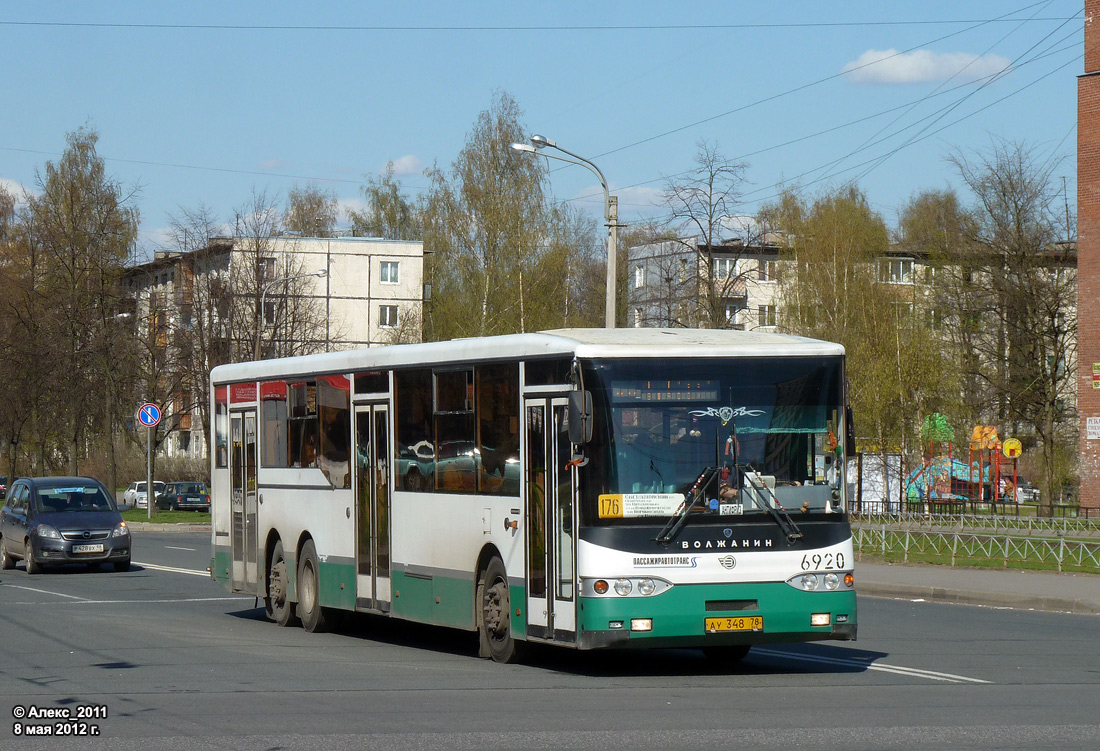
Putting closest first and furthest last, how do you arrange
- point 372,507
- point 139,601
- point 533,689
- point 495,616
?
point 533,689 → point 495,616 → point 372,507 → point 139,601

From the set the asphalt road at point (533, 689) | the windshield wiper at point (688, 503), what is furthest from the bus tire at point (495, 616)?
the windshield wiper at point (688, 503)

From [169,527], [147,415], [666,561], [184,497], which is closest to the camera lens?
[666,561]

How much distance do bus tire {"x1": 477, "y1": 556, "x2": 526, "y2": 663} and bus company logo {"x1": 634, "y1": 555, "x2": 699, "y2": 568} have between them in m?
1.56

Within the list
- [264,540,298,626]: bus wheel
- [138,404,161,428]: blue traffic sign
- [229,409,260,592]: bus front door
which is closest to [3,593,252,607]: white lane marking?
[229,409,260,592]: bus front door

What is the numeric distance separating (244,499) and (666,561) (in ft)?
27.9

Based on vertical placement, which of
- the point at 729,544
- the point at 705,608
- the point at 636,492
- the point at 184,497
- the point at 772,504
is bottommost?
the point at 184,497

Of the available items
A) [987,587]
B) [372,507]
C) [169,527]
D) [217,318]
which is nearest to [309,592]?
[372,507]

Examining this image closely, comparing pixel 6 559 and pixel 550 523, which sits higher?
pixel 550 523

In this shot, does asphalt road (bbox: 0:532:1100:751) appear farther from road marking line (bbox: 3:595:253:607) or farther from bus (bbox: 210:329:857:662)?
road marking line (bbox: 3:595:253:607)

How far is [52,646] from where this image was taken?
15.1 meters

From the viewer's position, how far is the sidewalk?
817 inches

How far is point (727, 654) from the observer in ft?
45.3

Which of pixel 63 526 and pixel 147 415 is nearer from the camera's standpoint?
pixel 63 526

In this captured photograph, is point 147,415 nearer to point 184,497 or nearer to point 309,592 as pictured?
point 184,497
